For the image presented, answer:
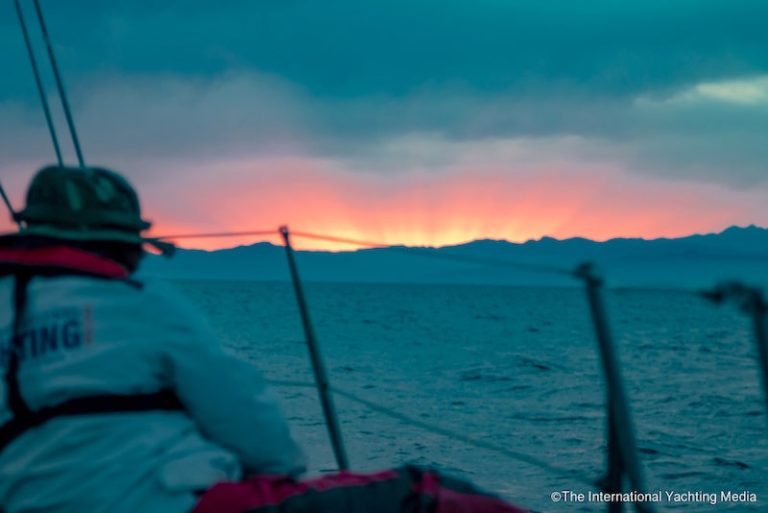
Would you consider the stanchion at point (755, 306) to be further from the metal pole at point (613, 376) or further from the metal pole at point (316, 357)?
the metal pole at point (316, 357)

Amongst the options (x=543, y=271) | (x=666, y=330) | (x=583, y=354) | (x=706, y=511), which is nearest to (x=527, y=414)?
(x=706, y=511)

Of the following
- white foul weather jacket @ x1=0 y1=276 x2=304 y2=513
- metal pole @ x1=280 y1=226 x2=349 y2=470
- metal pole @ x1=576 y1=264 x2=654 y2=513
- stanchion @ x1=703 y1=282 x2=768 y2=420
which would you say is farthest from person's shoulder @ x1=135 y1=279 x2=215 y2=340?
metal pole @ x1=280 y1=226 x2=349 y2=470

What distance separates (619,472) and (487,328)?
42.2 metres

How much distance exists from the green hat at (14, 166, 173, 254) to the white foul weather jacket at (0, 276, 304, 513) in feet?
0.46

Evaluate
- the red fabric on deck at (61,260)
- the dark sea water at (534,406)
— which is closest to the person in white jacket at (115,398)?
the red fabric on deck at (61,260)

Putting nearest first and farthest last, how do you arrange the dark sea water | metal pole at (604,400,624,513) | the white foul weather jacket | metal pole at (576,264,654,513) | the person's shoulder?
the white foul weather jacket < the person's shoulder < metal pole at (576,264,654,513) < metal pole at (604,400,624,513) < the dark sea water

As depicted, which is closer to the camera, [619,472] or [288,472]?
[288,472]

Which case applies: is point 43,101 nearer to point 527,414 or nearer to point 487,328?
point 527,414

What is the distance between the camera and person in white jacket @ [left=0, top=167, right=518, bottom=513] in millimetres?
1813

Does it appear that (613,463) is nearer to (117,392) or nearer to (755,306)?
(755,306)

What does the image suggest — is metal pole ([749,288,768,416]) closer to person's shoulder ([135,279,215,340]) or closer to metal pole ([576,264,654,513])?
metal pole ([576,264,654,513])

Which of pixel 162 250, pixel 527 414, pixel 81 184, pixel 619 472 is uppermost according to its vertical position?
pixel 81 184

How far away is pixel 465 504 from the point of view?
1936 millimetres

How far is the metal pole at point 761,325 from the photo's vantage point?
1828mm
